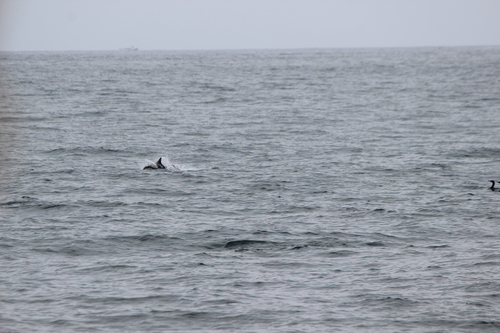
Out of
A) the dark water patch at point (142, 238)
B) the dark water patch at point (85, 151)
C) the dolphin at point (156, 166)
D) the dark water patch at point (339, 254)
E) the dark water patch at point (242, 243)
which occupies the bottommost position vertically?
the dark water patch at point (339, 254)

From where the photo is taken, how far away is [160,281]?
538 inches

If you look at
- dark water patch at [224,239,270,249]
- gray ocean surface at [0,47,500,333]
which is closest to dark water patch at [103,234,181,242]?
gray ocean surface at [0,47,500,333]

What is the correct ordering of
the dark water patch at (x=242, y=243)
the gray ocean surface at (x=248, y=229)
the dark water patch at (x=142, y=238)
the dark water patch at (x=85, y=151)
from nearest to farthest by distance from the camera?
the gray ocean surface at (x=248, y=229)
the dark water patch at (x=242, y=243)
the dark water patch at (x=142, y=238)
the dark water patch at (x=85, y=151)

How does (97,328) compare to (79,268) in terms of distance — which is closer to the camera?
(97,328)

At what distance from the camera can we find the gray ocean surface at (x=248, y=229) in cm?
1241

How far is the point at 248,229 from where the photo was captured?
57.3 feet

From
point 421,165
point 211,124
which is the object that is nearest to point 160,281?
point 421,165

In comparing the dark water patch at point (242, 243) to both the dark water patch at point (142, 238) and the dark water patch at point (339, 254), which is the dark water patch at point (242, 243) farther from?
the dark water patch at point (339, 254)

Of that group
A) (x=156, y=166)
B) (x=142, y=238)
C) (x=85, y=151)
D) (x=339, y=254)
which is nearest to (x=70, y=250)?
(x=142, y=238)

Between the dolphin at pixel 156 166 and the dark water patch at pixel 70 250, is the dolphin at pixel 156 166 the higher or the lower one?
the higher one

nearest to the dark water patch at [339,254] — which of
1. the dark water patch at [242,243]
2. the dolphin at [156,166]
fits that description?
the dark water patch at [242,243]

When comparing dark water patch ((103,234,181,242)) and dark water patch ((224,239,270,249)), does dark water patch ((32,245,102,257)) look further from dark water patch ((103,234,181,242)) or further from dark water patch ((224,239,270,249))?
dark water patch ((224,239,270,249))

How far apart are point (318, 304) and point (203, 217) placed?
649 cm

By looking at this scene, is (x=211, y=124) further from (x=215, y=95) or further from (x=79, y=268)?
(x=79, y=268)
